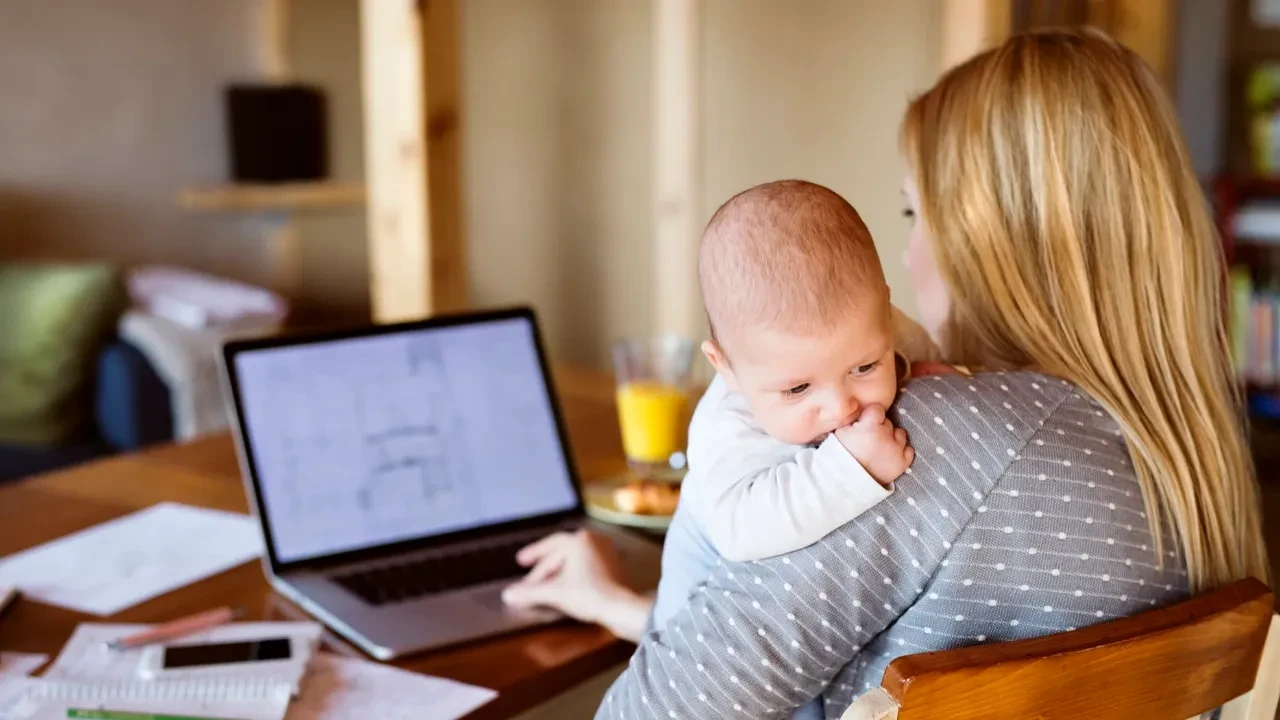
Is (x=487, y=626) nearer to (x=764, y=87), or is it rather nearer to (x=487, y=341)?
(x=487, y=341)

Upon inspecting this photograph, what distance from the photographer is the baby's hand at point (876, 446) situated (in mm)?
830

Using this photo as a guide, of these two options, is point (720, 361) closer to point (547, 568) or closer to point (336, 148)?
point (547, 568)

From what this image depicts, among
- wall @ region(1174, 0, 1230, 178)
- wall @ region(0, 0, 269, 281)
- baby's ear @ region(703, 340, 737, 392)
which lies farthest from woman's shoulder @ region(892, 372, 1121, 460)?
wall @ region(1174, 0, 1230, 178)

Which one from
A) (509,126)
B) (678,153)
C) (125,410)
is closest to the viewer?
(125,410)

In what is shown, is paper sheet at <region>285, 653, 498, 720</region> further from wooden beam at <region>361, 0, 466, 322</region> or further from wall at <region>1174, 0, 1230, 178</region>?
wall at <region>1174, 0, 1230, 178</region>

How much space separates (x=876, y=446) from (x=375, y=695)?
1.63ft

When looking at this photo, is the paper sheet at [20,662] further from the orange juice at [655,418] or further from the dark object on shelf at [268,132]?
the dark object on shelf at [268,132]

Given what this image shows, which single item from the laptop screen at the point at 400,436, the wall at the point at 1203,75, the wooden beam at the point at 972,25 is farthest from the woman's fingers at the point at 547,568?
the wall at the point at 1203,75

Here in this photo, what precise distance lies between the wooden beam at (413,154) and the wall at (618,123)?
1.38 m

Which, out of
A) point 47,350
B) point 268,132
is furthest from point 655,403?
point 268,132

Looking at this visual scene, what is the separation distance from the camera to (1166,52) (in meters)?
3.64

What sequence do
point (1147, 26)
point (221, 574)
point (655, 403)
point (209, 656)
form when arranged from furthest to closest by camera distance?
point (1147, 26)
point (655, 403)
point (221, 574)
point (209, 656)

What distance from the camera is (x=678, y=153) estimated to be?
3.96m

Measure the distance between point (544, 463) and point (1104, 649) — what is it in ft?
2.66
